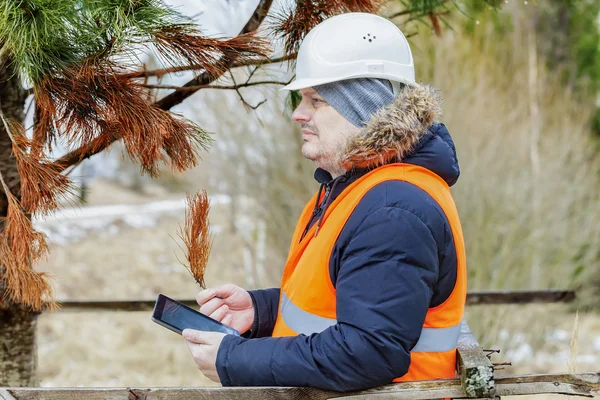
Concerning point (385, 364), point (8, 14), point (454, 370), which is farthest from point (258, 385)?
point (8, 14)

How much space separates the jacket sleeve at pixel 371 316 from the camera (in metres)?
1.68

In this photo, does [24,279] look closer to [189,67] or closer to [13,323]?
[13,323]

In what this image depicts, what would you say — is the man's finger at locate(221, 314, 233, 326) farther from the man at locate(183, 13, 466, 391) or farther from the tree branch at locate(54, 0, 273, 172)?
the tree branch at locate(54, 0, 273, 172)

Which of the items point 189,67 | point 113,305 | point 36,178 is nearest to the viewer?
point 36,178

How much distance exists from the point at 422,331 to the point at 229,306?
0.70m

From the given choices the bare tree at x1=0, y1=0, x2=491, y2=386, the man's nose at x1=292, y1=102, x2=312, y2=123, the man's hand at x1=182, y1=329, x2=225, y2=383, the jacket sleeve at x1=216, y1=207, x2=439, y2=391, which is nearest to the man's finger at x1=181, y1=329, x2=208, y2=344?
the man's hand at x1=182, y1=329, x2=225, y2=383

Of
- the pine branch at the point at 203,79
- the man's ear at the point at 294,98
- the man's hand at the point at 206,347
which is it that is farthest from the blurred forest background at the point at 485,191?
the man's hand at the point at 206,347

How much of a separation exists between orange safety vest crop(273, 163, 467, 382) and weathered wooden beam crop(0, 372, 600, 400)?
13 centimetres

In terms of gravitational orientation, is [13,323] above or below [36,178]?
below

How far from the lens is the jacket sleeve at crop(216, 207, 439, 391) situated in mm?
Result: 1685

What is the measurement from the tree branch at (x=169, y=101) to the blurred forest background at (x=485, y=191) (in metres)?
3.03

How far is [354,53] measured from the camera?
1985 millimetres

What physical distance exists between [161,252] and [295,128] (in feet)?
20.2

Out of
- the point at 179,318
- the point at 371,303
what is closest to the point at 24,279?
the point at 179,318
